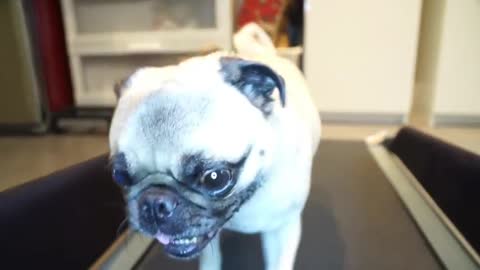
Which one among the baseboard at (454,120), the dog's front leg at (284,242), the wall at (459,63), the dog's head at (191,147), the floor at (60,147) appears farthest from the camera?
the baseboard at (454,120)

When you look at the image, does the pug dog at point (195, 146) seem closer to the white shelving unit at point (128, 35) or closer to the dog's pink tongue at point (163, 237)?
the dog's pink tongue at point (163, 237)

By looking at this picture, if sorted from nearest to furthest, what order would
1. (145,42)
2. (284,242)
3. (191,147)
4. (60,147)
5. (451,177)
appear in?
1. (191,147)
2. (284,242)
3. (451,177)
4. (60,147)
5. (145,42)

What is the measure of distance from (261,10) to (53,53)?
43.0 inches

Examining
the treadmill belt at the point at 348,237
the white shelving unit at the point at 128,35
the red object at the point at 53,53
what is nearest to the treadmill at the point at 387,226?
the treadmill belt at the point at 348,237

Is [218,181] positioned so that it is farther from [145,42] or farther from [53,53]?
[53,53]

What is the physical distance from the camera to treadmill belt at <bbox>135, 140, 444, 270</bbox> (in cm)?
76

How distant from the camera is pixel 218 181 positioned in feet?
1.46

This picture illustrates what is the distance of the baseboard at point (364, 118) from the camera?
2.00 m

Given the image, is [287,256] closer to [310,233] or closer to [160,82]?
[310,233]

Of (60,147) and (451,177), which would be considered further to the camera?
(60,147)

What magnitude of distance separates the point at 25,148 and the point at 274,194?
64.1 inches

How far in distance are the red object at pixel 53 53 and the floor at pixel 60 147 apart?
27 cm

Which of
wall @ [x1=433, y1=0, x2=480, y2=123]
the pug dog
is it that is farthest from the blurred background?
the pug dog

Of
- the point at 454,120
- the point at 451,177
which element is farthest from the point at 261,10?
the point at 451,177
